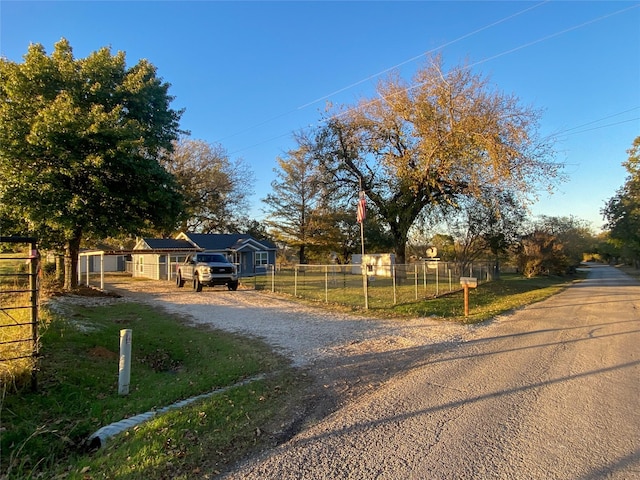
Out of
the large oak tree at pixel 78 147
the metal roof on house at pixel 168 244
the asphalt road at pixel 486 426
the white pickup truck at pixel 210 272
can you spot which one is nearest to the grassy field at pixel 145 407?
the asphalt road at pixel 486 426

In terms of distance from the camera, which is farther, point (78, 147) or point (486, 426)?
point (78, 147)

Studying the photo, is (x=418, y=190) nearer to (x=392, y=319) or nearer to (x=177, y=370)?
(x=392, y=319)

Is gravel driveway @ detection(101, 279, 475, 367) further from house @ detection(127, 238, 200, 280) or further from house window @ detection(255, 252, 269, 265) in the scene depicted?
house window @ detection(255, 252, 269, 265)

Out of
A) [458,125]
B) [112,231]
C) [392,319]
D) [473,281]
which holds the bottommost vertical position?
[392,319]

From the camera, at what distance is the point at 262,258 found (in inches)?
1555

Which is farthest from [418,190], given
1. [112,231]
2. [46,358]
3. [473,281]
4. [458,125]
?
[46,358]

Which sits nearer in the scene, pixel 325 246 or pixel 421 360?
pixel 421 360

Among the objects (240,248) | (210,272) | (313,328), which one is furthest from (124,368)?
(240,248)

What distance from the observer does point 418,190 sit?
21.3 metres

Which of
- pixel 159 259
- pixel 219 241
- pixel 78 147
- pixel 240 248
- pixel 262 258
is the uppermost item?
pixel 78 147

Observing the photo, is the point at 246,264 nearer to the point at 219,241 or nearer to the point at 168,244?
the point at 219,241

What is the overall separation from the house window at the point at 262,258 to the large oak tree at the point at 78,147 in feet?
72.8

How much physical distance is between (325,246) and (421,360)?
1584 inches

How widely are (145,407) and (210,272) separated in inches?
604
